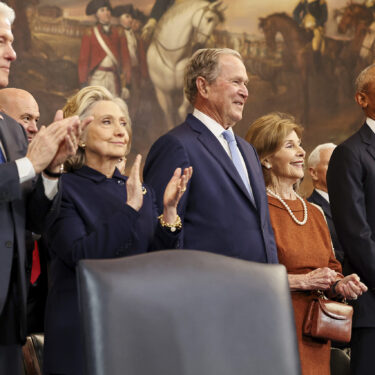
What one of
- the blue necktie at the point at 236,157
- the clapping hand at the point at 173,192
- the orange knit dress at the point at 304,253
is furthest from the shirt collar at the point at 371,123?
the clapping hand at the point at 173,192

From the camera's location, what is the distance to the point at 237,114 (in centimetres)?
359

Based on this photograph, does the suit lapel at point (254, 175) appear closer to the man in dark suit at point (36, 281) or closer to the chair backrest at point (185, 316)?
the man in dark suit at point (36, 281)

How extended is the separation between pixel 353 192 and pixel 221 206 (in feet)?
2.98

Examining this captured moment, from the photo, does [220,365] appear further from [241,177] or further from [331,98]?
[331,98]

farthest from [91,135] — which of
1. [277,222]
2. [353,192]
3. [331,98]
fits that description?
[331,98]

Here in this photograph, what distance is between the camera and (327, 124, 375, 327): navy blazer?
372 centimetres

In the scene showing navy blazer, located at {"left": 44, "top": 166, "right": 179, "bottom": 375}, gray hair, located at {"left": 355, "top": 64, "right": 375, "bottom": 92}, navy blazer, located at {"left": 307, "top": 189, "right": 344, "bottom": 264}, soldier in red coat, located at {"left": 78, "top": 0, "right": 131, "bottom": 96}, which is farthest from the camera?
soldier in red coat, located at {"left": 78, "top": 0, "right": 131, "bottom": 96}

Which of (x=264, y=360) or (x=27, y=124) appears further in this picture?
(x=27, y=124)

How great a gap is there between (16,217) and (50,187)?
167 millimetres

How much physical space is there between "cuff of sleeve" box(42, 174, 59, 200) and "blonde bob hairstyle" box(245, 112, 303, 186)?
1632 mm

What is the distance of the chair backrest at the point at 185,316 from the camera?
1.52m

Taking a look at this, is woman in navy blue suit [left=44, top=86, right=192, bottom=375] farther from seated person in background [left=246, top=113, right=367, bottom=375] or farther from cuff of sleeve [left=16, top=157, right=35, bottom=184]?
seated person in background [left=246, top=113, right=367, bottom=375]


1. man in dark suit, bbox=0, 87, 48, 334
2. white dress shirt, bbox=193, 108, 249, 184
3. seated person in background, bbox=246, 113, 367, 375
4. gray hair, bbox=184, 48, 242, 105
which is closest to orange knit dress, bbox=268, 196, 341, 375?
seated person in background, bbox=246, 113, 367, 375

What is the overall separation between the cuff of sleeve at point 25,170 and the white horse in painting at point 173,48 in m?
6.64
